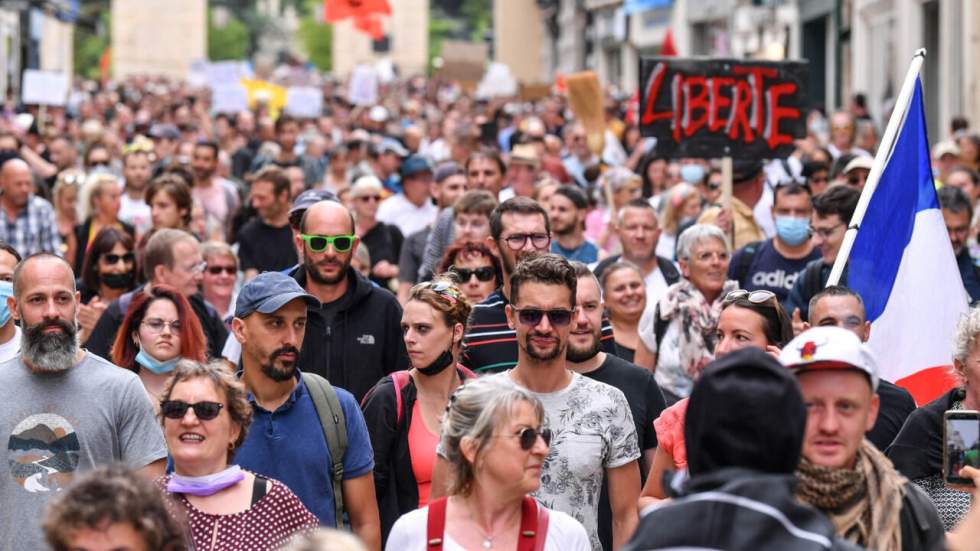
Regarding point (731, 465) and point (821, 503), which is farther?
point (821, 503)

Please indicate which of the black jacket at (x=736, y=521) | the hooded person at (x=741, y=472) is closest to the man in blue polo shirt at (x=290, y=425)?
the hooded person at (x=741, y=472)

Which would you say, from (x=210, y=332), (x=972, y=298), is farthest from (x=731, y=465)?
(x=972, y=298)

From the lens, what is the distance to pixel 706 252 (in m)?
9.13

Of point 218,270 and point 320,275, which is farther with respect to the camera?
point 218,270

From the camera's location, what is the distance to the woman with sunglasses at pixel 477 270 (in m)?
8.48

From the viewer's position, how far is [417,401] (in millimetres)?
6605

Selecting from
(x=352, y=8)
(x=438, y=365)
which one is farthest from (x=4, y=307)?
(x=352, y=8)

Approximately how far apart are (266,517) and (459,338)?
5.49 feet

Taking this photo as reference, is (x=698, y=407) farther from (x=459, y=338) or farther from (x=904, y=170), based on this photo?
(x=904, y=170)

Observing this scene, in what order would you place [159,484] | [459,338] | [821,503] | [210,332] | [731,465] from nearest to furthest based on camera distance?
[731,465], [821,503], [159,484], [459,338], [210,332]

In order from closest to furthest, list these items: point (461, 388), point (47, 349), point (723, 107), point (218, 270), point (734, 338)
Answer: point (461, 388), point (47, 349), point (734, 338), point (218, 270), point (723, 107)

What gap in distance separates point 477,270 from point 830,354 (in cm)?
449

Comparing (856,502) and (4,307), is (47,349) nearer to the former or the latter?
(4,307)

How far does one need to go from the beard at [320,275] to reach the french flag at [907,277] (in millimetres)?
2114
